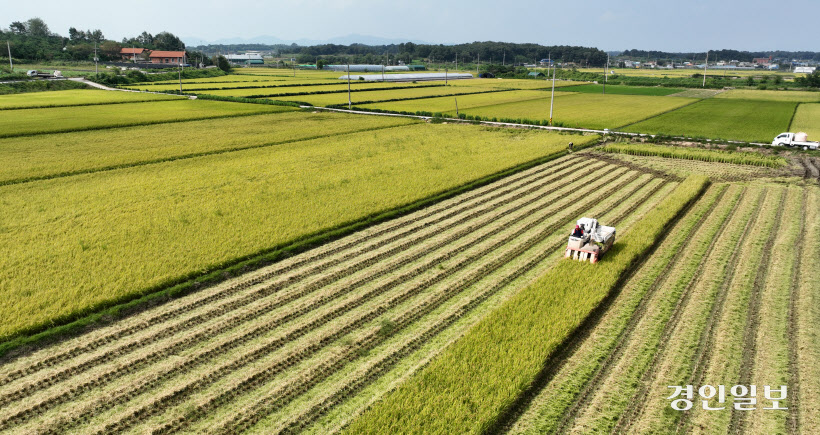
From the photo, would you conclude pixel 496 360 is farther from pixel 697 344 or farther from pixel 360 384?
pixel 697 344

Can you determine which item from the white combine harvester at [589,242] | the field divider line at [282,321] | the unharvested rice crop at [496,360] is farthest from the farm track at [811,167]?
the field divider line at [282,321]

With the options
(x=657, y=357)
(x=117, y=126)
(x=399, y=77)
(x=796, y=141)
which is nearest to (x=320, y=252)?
(x=657, y=357)

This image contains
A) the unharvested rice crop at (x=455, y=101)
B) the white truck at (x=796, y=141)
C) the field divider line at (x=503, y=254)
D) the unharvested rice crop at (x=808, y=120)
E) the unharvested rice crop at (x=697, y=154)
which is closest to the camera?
the field divider line at (x=503, y=254)

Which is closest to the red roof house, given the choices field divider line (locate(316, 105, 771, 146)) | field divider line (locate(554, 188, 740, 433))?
field divider line (locate(316, 105, 771, 146))

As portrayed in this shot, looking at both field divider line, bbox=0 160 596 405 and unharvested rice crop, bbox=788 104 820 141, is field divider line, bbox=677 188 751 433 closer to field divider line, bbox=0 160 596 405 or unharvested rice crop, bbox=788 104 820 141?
field divider line, bbox=0 160 596 405

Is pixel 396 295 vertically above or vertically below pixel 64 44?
below

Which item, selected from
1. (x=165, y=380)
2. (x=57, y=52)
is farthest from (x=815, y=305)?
(x=57, y=52)

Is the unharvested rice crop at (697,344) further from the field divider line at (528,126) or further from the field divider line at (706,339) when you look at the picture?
the field divider line at (528,126)
